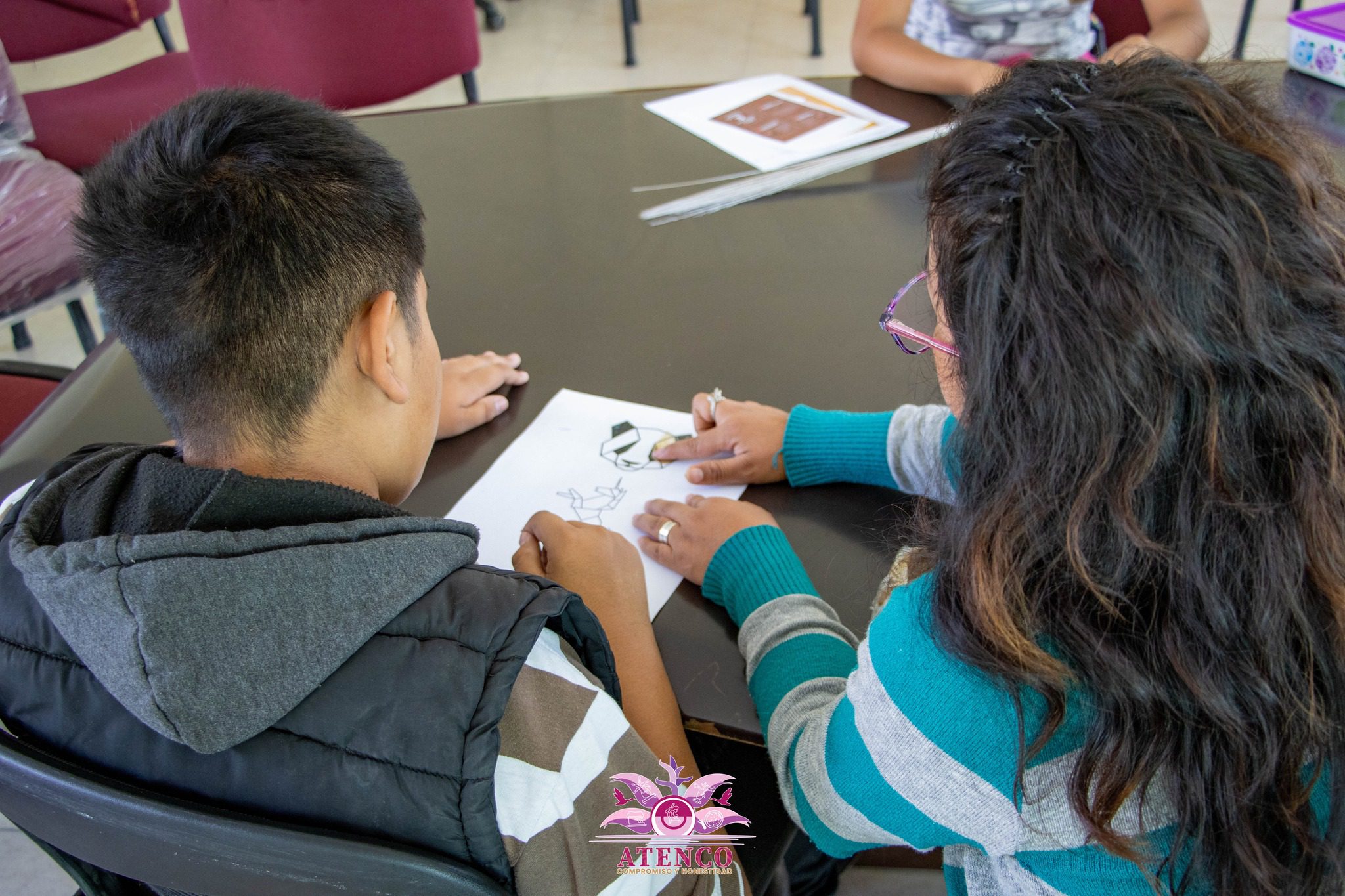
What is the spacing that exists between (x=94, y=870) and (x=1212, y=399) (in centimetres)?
75

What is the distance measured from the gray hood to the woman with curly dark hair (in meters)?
0.31

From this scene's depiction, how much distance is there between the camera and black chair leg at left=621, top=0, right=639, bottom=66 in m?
3.46

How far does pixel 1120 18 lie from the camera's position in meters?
1.75

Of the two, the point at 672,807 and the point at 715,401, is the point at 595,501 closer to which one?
the point at 715,401

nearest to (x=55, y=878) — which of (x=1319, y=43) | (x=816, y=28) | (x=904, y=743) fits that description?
(x=904, y=743)

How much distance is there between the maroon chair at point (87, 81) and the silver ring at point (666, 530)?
1341 millimetres

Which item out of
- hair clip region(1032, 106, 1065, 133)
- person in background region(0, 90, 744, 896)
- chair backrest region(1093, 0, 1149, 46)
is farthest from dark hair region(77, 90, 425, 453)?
chair backrest region(1093, 0, 1149, 46)

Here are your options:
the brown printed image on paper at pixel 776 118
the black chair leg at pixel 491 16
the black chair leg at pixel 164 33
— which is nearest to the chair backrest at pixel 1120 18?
the brown printed image on paper at pixel 776 118

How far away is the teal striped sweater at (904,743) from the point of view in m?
0.55

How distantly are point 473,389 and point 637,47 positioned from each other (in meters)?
3.18

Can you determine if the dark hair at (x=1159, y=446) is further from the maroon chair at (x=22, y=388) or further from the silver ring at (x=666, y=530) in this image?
the maroon chair at (x=22, y=388)

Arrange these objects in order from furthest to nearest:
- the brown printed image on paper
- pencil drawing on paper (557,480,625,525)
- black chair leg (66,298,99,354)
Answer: black chair leg (66,298,99,354) < the brown printed image on paper < pencil drawing on paper (557,480,625,525)

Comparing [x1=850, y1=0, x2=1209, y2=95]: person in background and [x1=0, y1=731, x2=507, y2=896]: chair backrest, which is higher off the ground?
[x1=850, y1=0, x2=1209, y2=95]: person in background

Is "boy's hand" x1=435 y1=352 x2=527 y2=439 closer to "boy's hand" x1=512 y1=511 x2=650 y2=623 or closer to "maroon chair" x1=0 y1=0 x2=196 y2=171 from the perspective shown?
"boy's hand" x1=512 y1=511 x2=650 y2=623
